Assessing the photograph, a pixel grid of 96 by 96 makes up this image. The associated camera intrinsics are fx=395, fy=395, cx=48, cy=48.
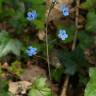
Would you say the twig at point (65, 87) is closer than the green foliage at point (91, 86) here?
No

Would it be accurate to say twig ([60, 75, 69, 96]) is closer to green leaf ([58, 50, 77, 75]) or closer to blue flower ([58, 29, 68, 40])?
green leaf ([58, 50, 77, 75])

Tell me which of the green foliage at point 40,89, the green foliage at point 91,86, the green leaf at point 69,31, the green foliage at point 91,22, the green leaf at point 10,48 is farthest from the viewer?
the green leaf at point 69,31

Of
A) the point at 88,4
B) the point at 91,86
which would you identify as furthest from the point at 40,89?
the point at 88,4

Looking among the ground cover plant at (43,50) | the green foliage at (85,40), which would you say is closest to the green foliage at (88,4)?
the ground cover plant at (43,50)

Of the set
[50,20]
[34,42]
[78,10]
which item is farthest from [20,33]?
[78,10]

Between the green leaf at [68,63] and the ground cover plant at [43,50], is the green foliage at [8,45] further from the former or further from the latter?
the green leaf at [68,63]

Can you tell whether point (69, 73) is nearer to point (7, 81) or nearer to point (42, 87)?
point (42, 87)

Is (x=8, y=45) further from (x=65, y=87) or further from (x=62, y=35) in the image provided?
(x=65, y=87)
